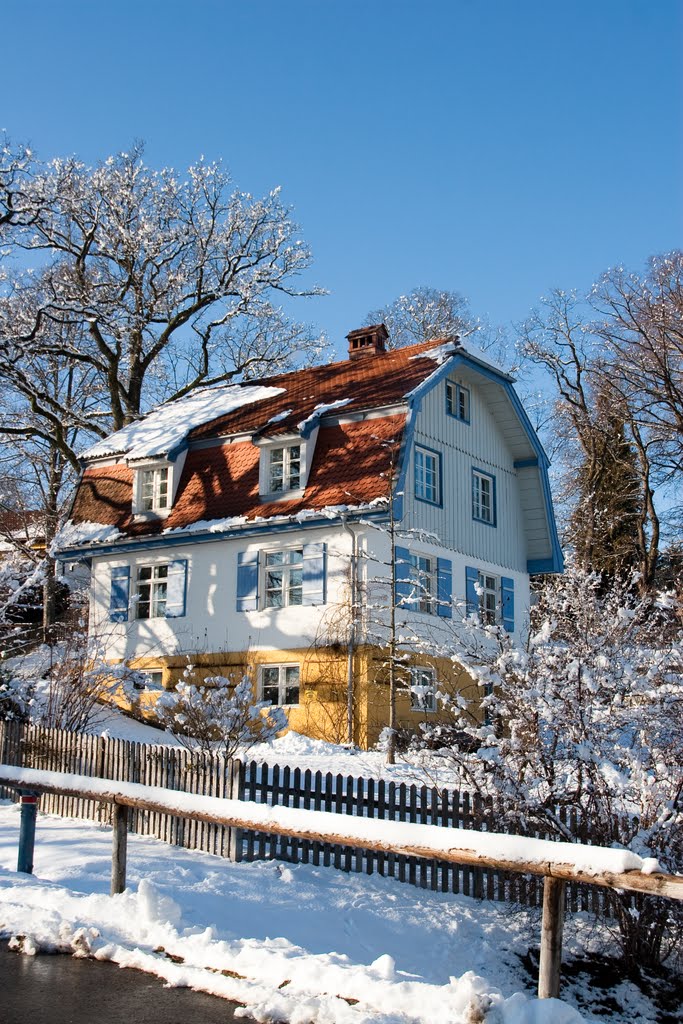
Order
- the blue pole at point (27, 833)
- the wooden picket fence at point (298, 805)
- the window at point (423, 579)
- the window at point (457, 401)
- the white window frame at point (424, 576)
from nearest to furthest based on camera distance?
the blue pole at point (27, 833), the wooden picket fence at point (298, 805), the window at point (423, 579), the white window frame at point (424, 576), the window at point (457, 401)

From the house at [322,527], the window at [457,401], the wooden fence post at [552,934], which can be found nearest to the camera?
the wooden fence post at [552,934]

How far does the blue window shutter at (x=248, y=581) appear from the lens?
2466cm

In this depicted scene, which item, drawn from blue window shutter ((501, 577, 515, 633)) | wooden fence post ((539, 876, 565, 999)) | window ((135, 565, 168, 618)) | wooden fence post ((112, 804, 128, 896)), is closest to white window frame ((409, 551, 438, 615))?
blue window shutter ((501, 577, 515, 633))

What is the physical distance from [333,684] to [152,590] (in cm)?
618

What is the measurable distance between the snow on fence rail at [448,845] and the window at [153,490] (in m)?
19.4

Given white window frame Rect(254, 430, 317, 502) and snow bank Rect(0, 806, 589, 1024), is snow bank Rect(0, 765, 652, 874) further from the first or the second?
white window frame Rect(254, 430, 317, 502)

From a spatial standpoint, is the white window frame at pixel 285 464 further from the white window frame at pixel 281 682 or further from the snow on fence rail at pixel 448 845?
the snow on fence rail at pixel 448 845

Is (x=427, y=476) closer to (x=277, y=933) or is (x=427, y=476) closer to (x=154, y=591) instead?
(x=154, y=591)

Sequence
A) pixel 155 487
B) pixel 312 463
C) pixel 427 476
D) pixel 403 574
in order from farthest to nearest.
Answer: pixel 155 487 < pixel 427 476 < pixel 312 463 < pixel 403 574

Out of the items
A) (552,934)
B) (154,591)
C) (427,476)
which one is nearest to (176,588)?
(154,591)

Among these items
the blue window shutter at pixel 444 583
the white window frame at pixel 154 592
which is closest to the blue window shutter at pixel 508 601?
the blue window shutter at pixel 444 583

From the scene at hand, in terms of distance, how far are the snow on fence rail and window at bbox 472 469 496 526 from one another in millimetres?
19850

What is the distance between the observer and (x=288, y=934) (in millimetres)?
9094

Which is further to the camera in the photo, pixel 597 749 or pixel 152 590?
pixel 152 590
